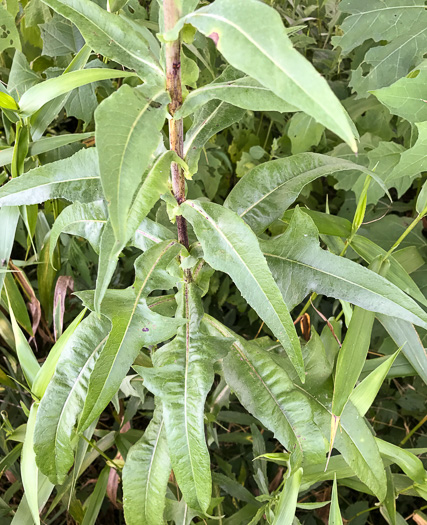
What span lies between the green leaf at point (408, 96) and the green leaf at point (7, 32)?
2.25 ft

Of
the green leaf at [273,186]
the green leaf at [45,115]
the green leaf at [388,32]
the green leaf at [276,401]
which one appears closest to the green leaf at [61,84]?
the green leaf at [45,115]

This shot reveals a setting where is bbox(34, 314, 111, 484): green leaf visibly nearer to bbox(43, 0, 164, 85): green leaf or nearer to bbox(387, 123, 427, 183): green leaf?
bbox(43, 0, 164, 85): green leaf

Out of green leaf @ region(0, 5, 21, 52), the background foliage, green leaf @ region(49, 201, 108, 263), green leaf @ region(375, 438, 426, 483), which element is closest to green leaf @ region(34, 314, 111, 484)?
the background foliage

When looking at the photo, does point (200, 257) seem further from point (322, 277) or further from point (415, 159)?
point (415, 159)

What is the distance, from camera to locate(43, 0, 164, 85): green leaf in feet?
1.22

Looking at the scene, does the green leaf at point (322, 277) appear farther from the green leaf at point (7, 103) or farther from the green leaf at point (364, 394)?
the green leaf at point (7, 103)

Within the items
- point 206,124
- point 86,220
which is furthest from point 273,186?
point 86,220

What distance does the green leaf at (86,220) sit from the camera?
529 mm

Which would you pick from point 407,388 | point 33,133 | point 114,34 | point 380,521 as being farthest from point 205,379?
point 380,521

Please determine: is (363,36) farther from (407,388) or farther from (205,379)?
(407,388)

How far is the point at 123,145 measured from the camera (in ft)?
0.92

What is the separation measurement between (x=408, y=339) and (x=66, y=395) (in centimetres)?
52

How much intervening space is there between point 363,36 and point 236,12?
0.67 m

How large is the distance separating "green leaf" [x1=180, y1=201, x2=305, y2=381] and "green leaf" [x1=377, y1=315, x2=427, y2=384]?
0.97ft
